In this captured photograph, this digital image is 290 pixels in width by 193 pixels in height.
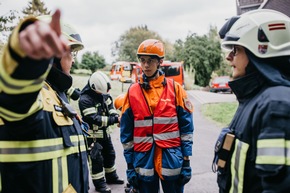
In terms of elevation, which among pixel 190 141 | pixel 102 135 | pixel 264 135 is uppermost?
pixel 264 135

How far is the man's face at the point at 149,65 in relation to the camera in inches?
129

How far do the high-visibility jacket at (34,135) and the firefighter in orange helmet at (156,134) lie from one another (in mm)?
1165

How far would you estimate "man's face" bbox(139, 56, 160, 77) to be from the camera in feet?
10.7

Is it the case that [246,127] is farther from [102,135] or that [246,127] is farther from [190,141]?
[102,135]

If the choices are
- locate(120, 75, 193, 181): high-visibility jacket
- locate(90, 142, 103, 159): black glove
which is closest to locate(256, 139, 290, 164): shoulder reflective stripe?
locate(120, 75, 193, 181): high-visibility jacket

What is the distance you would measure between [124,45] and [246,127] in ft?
153

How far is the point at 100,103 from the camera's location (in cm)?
495

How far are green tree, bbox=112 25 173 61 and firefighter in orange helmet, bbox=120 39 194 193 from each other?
42.4 metres

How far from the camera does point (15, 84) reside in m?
1.10

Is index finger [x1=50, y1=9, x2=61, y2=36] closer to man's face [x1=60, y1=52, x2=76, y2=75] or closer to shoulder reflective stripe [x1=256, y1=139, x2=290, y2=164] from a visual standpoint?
man's face [x1=60, y1=52, x2=76, y2=75]

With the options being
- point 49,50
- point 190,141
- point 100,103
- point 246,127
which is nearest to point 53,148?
point 49,50

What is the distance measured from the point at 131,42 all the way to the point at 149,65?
44901mm

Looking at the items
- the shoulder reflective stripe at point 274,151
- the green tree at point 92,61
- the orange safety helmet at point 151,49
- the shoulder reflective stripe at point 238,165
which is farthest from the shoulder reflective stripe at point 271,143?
the green tree at point 92,61

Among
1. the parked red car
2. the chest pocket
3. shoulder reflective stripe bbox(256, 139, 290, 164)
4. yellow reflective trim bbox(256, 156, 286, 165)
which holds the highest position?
the chest pocket
